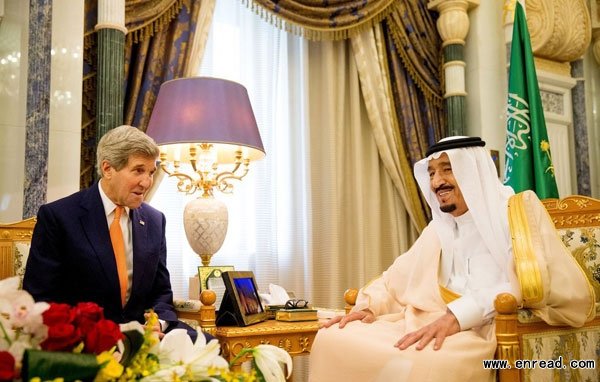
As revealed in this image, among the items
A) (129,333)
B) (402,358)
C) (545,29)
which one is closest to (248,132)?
(402,358)

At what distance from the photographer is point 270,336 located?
278 centimetres

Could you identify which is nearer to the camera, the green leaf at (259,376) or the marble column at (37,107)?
the green leaf at (259,376)

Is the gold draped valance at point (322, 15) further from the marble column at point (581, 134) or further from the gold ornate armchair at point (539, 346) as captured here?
the gold ornate armchair at point (539, 346)

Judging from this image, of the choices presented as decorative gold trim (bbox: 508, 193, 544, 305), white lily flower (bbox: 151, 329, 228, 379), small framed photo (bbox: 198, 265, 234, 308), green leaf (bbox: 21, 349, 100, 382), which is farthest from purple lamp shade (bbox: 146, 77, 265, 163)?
green leaf (bbox: 21, 349, 100, 382)

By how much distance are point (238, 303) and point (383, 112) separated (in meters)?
2.40

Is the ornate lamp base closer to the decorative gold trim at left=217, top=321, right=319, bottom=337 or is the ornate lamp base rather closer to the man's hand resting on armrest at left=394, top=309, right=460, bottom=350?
the decorative gold trim at left=217, top=321, right=319, bottom=337

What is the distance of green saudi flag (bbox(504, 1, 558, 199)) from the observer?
4445mm

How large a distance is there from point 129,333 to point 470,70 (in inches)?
181

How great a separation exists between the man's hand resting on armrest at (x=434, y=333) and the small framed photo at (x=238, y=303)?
0.85 m

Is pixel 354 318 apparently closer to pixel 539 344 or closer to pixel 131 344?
pixel 539 344

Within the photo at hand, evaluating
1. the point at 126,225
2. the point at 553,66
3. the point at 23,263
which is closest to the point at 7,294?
the point at 126,225

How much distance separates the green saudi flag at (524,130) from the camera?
445cm

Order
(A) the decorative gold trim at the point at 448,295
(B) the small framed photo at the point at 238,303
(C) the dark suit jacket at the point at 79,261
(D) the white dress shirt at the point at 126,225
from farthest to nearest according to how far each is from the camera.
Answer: (B) the small framed photo at the point at 238,303 → (A) the decorative gold trim at the point at 448,295 → (D) the white dress shirt at the point at 126,225 → (C) the dark suit jacket at the point at 79,261

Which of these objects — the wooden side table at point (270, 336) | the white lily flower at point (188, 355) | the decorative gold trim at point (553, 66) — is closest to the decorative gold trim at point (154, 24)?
the wooden side table at point (270, 336)
